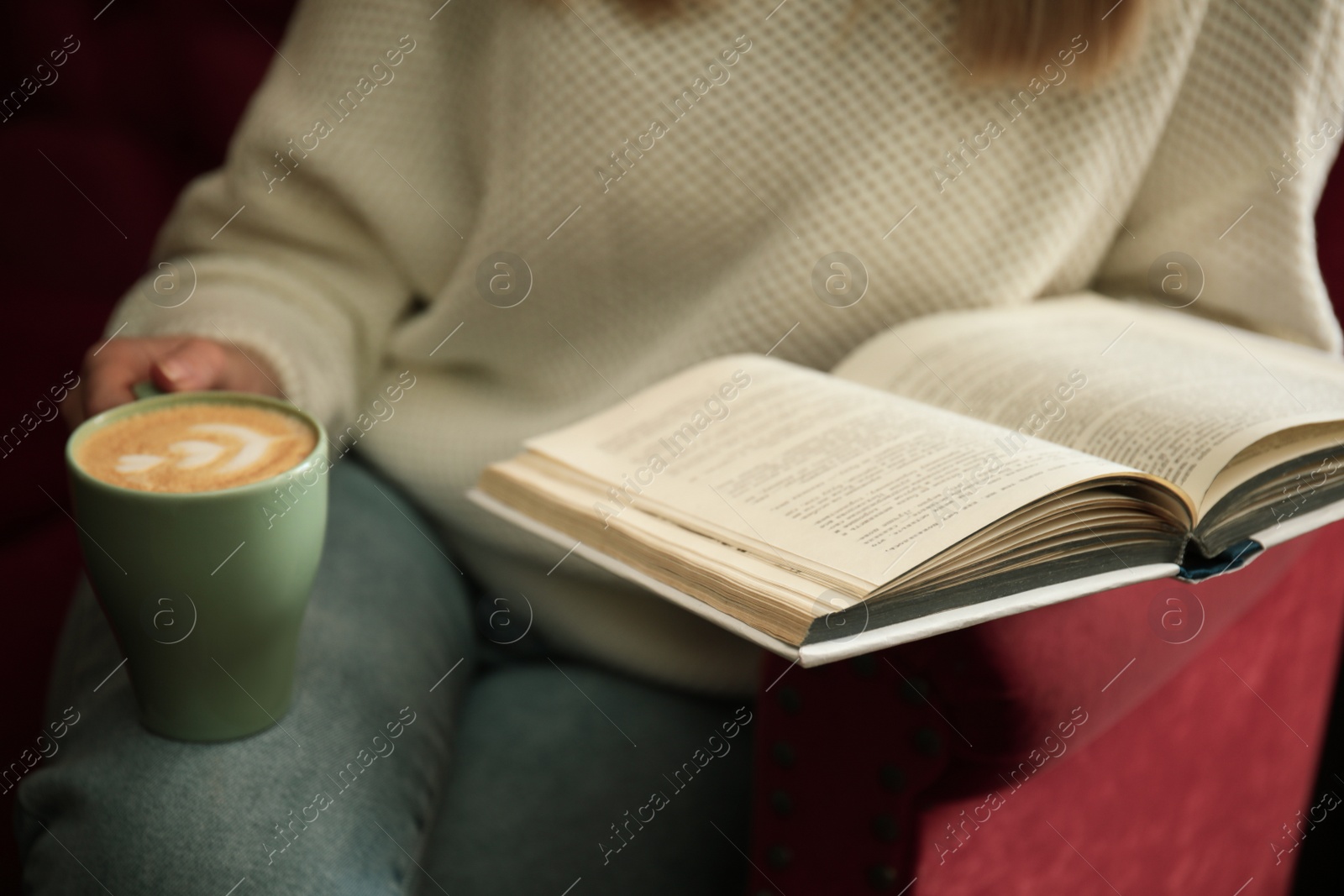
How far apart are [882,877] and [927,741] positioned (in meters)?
0.08

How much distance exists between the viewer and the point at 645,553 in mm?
394

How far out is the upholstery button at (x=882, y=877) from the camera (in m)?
0.42

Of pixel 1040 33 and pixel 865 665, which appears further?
pixel 1040 33

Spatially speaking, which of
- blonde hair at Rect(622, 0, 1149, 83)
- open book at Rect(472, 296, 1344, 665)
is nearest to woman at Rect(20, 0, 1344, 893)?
blonde hair at Rect(622, 0, 1149, 83)

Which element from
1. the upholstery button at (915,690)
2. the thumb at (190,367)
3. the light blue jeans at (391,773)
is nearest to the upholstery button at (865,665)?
the upholstery button at (915,690)

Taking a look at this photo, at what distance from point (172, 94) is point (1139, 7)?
882 millimetres

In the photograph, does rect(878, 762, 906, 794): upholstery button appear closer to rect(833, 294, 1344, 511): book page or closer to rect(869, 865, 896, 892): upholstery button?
rect(869, 865, 896, 892): upholstery button

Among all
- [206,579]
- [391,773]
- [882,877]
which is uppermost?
[206,579]

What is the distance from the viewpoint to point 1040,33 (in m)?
0.58

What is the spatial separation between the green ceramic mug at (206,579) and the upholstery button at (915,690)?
0.26 m

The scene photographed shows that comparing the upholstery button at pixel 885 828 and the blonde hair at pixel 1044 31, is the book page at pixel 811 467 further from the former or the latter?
the blonde hair at pixel 1044 31

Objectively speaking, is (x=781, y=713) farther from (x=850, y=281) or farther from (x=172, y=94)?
(x=172, y=94)

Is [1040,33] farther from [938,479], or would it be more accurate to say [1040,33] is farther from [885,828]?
[885,828]

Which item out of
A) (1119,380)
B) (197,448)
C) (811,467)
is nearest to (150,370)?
(197,448)
